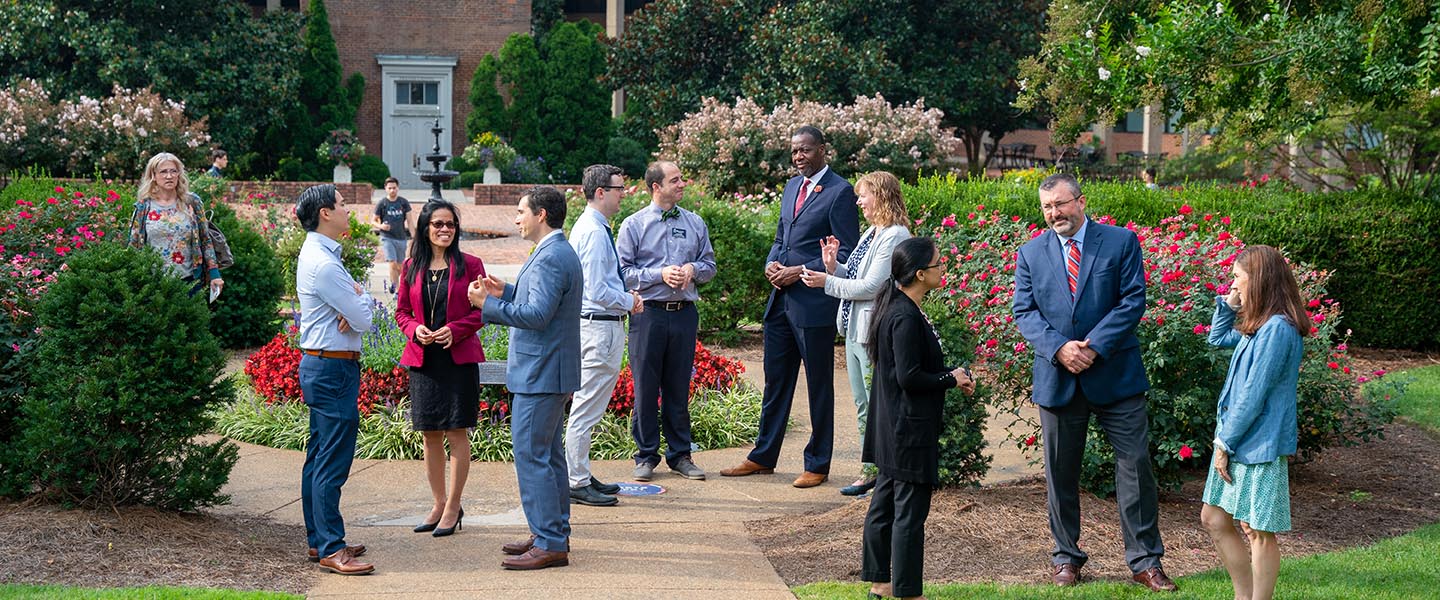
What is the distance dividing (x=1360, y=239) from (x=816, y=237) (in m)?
7.56

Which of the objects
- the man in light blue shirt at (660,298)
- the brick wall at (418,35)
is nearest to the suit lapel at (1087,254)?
the man in light blue shirt at (660,298)

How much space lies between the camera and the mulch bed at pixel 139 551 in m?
5.54

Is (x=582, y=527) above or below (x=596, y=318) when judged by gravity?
below

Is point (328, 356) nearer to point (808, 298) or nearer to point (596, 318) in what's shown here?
point (596, 318)

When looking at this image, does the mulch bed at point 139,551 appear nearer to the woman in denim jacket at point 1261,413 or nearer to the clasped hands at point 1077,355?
the clasped hands at point 1077,355

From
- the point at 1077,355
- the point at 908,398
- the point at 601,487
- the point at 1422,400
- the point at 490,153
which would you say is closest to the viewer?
the point at 908,398

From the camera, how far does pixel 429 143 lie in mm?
36125

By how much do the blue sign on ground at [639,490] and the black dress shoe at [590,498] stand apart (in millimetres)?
219

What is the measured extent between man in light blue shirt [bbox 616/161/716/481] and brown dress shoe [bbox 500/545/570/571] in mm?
1872

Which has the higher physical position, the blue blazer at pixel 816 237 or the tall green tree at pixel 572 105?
the tall green tree at pixel 572 105

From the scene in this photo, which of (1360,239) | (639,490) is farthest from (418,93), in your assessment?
(639,490)

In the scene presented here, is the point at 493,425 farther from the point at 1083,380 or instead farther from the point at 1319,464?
the point at 1319,464

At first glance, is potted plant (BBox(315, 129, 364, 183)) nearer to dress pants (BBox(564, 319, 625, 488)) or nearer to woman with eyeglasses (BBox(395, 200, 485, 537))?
dress pants (BBox(564, 319, 625, 488))

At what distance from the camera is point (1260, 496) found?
16.6ft
